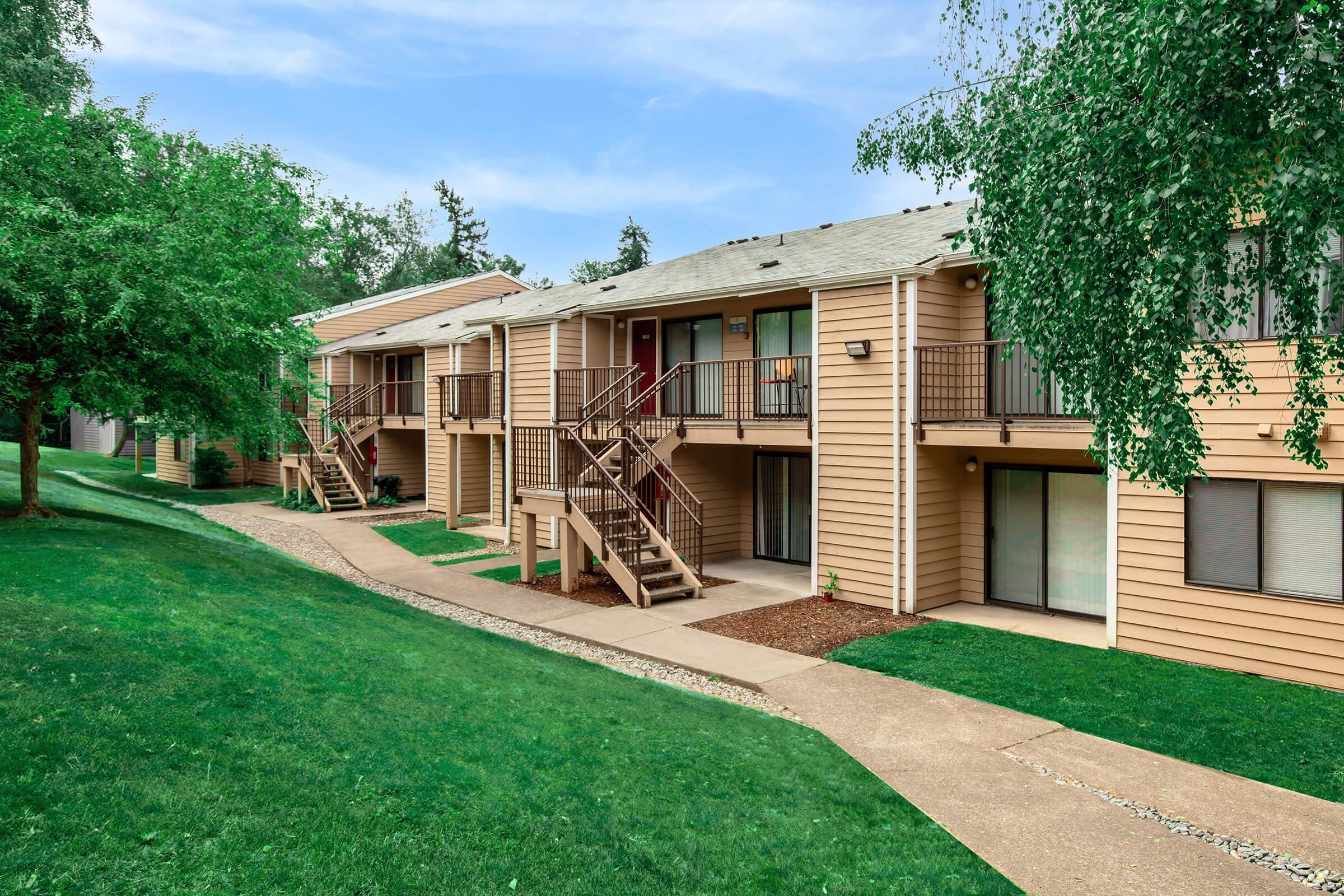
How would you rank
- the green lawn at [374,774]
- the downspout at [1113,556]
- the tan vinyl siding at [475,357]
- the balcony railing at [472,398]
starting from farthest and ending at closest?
the tan vinyl siding at [475,357] → the balcony railing at [472,398] → the downspout at [1113,556] → the green lawn at [374,774]

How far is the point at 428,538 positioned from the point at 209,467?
44.0 feet

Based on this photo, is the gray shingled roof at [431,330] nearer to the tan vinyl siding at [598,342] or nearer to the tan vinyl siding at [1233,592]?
the tan vinyl siding at [598,342]

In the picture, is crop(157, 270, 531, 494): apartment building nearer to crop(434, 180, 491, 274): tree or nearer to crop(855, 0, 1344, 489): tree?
crop(855, 0, 1344, 489): tree

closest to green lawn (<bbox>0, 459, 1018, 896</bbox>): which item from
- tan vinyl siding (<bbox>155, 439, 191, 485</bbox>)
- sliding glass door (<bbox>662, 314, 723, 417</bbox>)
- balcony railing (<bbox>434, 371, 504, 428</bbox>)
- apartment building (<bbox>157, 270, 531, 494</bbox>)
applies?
sliding glass door (<bbox>662, 314, 723, 417</bbox>)

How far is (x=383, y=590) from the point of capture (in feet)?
43.5

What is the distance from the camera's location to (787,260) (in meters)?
14.6

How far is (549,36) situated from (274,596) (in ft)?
53.5

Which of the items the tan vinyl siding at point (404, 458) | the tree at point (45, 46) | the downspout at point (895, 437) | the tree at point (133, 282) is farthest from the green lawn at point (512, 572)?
the tree at point (45, 46)

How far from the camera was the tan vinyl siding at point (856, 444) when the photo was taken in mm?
11578

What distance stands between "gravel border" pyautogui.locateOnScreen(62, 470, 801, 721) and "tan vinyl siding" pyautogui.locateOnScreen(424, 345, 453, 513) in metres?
4.00

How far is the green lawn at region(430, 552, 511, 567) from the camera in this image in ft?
50.9

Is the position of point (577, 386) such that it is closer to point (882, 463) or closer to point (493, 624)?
point (493, 624)

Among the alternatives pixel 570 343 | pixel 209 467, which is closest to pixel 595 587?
pixel 570 343

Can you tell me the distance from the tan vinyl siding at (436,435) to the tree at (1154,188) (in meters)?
18.7
